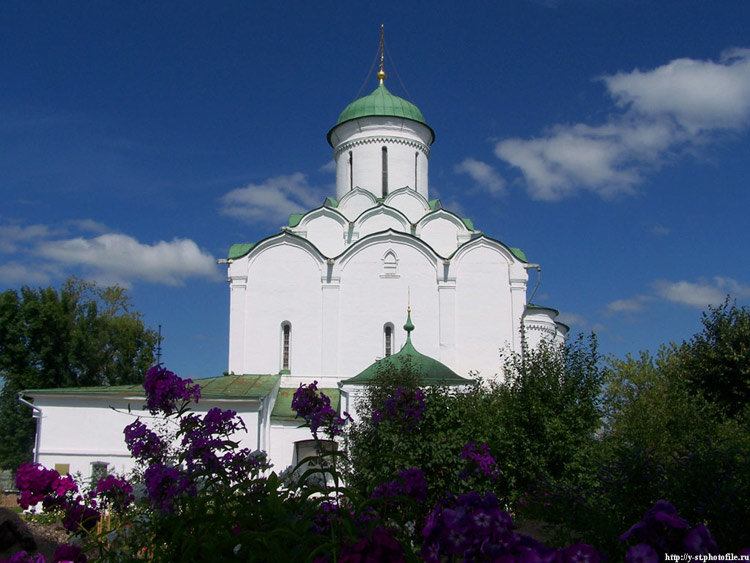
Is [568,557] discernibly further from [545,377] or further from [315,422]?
[545,377]

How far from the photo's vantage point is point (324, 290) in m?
18.5

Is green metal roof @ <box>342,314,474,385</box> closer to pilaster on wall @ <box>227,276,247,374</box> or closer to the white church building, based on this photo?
the white church building

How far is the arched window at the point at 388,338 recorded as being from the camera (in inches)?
714

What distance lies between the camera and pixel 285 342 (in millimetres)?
18328

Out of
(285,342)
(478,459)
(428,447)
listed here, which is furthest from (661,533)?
(285,342)

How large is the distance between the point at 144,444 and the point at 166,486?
0.80 meters

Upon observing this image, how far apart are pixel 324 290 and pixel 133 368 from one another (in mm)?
14429

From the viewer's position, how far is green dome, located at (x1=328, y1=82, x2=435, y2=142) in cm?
2109

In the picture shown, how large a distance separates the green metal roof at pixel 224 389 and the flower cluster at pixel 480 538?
13.7 m

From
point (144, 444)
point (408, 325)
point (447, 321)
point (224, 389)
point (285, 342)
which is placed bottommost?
point (144, 444)

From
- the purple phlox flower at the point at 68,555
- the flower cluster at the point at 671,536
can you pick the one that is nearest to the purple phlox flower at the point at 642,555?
the flower cluster at the point at 671,536

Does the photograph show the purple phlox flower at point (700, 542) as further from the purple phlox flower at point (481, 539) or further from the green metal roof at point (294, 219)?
the green metal roof at point (294, 219)

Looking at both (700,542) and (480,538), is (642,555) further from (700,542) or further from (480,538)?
(480,538)

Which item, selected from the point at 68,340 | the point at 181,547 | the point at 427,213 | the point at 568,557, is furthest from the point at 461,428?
the point at 68,340
